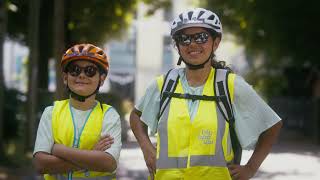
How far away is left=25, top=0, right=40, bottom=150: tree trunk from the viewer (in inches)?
569

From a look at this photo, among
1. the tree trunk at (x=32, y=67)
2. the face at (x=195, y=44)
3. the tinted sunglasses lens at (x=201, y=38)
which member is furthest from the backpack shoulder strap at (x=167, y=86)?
the tree trunk at (x=32, y=67)

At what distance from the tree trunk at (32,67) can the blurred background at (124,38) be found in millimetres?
23

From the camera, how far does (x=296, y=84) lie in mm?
29688

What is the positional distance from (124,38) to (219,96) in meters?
19.3

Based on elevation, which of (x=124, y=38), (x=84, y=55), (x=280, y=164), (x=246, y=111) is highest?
(x=124, y=38)

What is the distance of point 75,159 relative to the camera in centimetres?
331

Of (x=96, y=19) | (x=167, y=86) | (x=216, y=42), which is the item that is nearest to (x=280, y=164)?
(x=96, y=19)

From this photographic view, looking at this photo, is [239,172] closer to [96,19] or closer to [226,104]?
[226,104]

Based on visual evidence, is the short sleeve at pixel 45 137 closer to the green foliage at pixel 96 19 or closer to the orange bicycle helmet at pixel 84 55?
the orange bicycle helmet at pixel 84 55

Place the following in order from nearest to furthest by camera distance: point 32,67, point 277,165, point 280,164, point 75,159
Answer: point 75,159
point 277,165
point 280,164
point 32,67

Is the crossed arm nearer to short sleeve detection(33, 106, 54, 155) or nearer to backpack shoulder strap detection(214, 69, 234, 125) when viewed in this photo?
short sleeve detection(33, 106, 54, 155)

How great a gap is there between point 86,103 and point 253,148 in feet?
3.15

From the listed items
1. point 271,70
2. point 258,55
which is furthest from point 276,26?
point 271,70

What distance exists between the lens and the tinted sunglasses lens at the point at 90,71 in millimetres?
3518
